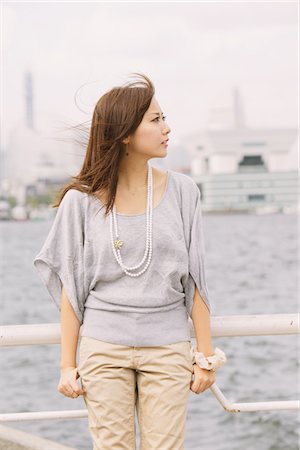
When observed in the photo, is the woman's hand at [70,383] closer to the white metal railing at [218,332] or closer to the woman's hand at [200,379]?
the white metal railing at [218,332]

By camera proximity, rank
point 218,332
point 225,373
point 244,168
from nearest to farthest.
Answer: point 218,332, point 225,373, point 244,168

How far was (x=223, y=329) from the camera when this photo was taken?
7.62ft

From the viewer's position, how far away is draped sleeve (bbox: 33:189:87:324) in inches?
87.5

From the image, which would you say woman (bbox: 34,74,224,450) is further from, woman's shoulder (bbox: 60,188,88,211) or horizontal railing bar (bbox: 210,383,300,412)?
horizontal railing bar (bbox: 210,383,300,412)

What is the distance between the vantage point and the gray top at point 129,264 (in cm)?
216

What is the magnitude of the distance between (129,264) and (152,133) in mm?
339

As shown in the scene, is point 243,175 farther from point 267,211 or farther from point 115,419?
point 115,419

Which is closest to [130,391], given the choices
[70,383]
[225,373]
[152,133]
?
[70,383]

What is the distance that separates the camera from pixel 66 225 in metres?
2.24

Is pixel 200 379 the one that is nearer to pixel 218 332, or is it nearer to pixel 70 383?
pixel 218 332

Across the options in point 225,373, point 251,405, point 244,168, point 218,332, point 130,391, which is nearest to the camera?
point 130,391

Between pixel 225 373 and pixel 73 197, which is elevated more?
pixel 73 197

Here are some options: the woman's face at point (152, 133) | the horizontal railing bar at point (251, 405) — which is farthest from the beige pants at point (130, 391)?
the woman's face at point (152, 133)

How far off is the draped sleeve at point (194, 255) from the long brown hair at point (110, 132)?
207 millimetres
